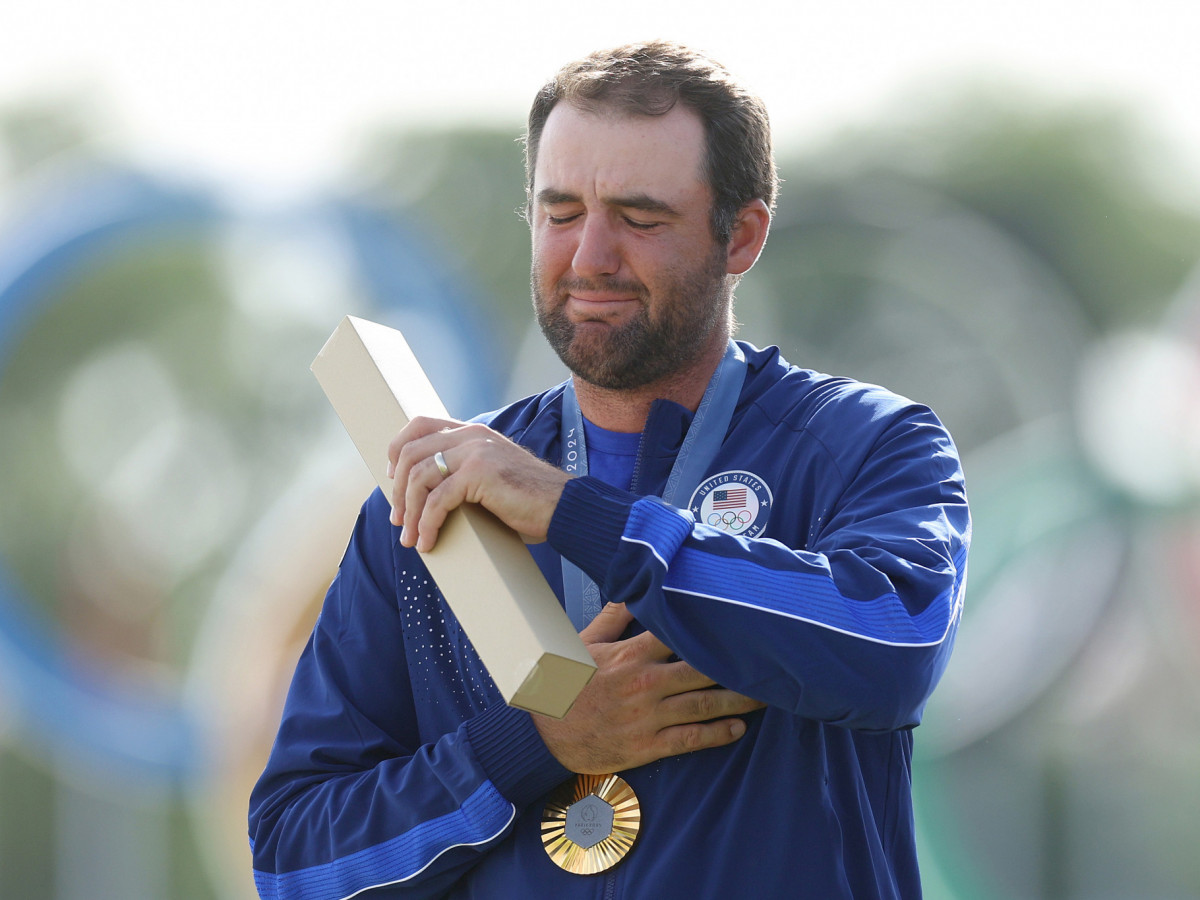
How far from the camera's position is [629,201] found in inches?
96.0

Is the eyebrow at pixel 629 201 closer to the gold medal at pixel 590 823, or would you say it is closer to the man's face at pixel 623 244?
the man's face at pixel 623 244

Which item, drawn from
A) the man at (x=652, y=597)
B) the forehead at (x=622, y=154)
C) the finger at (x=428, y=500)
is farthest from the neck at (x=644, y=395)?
the finger at (x=428, y=500)

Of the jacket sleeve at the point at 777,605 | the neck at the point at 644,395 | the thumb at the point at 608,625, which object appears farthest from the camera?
the neck at the point at 644,395

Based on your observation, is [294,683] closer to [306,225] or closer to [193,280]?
[306,225]

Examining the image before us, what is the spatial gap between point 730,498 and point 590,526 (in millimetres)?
561

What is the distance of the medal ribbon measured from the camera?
2449 millimetres

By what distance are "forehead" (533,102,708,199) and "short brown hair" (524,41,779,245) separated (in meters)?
0.03

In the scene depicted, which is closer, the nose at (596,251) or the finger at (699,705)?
the finger at (699,705)

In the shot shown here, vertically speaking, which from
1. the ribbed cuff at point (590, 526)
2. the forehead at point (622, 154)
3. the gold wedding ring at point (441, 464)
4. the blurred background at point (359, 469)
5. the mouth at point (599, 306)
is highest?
the forehead at point (622, 154)

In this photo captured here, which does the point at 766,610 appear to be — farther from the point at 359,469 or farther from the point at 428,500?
the point at 359,469

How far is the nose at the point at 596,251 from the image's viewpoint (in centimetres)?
242

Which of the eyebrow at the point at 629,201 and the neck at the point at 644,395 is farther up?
the eyebrow at the point at 629,201

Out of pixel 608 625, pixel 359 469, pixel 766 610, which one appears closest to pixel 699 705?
pixel 608 625

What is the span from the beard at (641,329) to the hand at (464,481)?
20.9 inches
